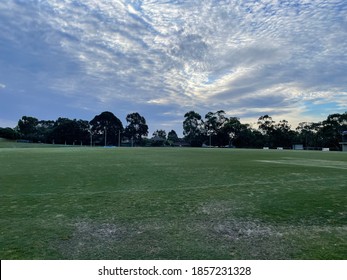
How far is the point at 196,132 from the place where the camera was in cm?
11150

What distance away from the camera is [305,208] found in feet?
17.4

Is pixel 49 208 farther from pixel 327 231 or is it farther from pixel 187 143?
pixel 187 143

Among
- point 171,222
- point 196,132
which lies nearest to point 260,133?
point 196,132

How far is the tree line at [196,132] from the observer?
87250 mm

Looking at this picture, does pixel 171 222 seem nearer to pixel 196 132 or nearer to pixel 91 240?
pixel 91 240

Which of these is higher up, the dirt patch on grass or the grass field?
the grass field

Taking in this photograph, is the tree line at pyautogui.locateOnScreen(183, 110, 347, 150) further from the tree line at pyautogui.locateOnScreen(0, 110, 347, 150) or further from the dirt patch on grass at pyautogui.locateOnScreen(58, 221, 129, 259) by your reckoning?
the dirt patch on grass at pyautogui.locateOnScreen(58, 221, 129, 259)

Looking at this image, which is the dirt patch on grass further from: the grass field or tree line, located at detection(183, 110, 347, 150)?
tree line, located at detection(183, 110, 347, 150)

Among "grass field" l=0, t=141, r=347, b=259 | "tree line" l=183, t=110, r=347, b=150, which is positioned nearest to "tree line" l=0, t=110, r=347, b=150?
"tree line" l=183, t=110, r=347, b=150

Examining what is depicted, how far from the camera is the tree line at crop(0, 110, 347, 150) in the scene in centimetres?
8725

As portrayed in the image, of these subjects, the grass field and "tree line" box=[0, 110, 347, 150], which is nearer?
the grass field

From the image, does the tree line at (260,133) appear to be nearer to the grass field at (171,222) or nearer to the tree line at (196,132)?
the tree line at (196,132)

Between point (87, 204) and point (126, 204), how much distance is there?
0.78 meters

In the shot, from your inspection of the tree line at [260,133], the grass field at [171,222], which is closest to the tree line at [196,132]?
the tree line at [260,133]
